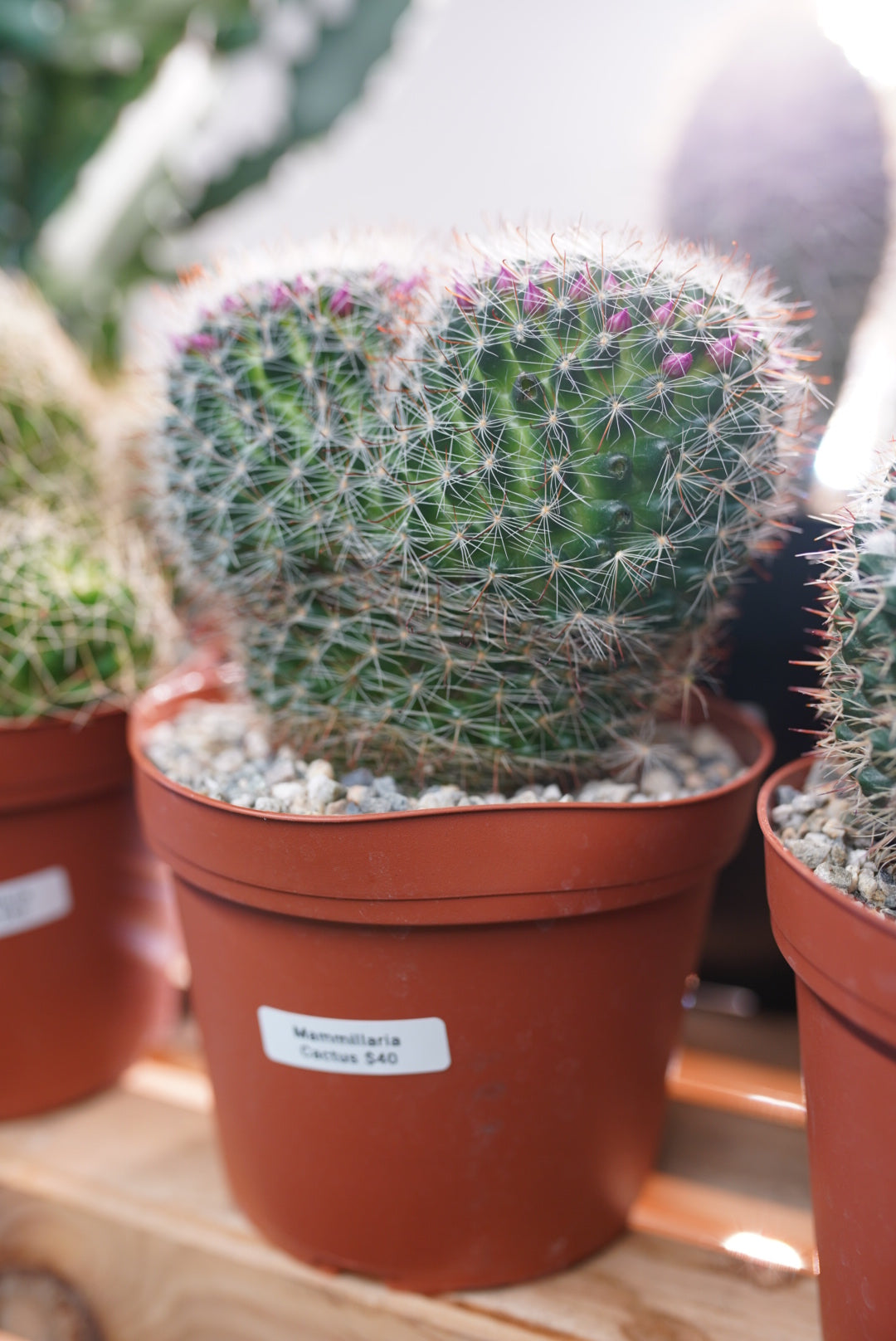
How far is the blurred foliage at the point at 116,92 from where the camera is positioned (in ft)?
3.54

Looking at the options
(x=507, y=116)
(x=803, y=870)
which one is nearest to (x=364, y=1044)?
(x=803, y=870)

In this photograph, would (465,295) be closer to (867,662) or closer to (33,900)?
(867,662)

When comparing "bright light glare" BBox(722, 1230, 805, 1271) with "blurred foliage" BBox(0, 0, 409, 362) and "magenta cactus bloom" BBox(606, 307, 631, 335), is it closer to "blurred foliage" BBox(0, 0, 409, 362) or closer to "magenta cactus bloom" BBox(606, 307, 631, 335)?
"magenta cactus bloom" BBox(606, 307, 631, 335)

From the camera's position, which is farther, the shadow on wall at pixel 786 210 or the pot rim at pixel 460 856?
the shadow on wall at pixel 786 210

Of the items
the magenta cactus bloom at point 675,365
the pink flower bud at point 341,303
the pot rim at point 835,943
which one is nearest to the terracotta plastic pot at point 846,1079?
the pot rim at point 835,943

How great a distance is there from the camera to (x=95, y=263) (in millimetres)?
1198

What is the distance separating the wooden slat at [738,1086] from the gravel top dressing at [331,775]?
0.23m

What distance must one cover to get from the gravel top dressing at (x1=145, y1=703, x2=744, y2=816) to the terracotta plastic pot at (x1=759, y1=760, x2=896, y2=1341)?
0.41 feet

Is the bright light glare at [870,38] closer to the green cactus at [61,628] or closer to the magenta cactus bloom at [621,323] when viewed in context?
A: the magenta cactus bloom at [621,323]

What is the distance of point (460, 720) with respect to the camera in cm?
54

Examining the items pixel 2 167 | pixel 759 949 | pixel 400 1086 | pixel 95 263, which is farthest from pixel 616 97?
pixel 400 1086

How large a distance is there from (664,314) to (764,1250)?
1.82 ft

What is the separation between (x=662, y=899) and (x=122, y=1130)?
467 millimetres

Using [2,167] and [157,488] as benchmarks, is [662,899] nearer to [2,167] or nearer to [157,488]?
[157,488]
